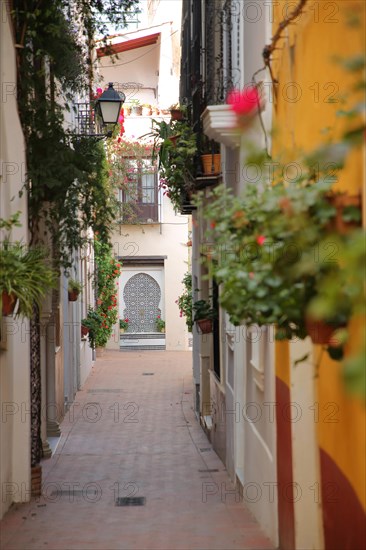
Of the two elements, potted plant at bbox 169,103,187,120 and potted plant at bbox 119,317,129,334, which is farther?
potted plant at bbox 119,317,129,334

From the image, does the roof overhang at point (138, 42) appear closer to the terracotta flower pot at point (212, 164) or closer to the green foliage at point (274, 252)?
the terracotta flower pot at point (212, 164)

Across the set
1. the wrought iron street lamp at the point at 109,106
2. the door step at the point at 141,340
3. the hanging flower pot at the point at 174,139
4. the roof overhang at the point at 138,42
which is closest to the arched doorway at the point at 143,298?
Result: the door step at the point at 141,340

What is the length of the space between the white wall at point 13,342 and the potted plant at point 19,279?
2201mm

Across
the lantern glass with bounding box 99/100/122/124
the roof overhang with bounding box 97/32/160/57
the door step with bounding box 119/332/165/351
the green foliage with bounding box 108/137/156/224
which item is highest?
the roof overhang with bounding box 97/32/160/57

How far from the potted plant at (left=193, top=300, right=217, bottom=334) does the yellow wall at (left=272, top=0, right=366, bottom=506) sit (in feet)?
21.2

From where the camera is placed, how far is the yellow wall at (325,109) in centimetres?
532

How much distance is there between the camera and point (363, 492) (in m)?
5.21

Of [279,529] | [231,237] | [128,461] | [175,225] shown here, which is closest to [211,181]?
[128,461]

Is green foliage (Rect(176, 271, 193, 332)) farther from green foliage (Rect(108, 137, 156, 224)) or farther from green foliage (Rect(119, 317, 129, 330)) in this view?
green foliage (Rect(119, 317, 129, 330))

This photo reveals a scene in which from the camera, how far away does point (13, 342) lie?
1052 centimetres

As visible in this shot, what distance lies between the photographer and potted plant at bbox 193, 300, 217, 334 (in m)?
14.8

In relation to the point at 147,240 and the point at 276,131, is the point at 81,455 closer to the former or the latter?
the point at 276,131

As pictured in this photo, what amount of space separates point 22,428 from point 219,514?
97.8 inches

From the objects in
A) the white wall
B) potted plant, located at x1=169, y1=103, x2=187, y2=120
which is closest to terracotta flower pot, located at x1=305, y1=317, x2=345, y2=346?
the white wall
